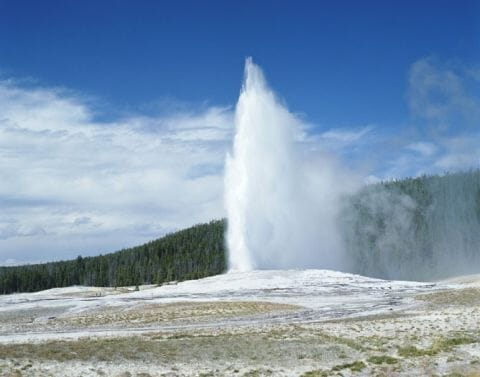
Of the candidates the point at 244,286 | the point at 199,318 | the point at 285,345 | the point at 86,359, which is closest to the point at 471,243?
the point at 244,286

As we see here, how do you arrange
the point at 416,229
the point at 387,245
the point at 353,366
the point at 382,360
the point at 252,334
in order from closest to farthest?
1. the point at 353,366
2. the point at 382,360
3. the point at 252,334
4. the point at 387,245
5. the point at 416,229

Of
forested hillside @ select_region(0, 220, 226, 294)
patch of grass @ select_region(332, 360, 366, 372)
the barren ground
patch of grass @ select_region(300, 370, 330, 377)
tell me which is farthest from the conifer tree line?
patch of grass @ select_region(300, 370, 330, 377)

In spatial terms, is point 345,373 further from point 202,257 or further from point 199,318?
point 202,257

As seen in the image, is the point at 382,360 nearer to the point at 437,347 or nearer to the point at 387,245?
the point at 437,347

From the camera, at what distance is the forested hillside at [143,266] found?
15338cm

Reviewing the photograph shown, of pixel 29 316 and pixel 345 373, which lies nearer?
pixel 345 373

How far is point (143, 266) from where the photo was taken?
162 metres

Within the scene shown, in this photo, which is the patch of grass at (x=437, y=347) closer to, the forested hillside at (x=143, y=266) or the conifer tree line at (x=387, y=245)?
the conifer tree line at (x=387, y=245)

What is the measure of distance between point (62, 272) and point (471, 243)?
110 meters

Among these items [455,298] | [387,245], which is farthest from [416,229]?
[455,298]

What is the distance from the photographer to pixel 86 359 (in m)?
28.0

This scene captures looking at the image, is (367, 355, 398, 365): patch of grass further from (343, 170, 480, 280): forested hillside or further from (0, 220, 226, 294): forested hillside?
(0, 220, 226, 294): forested hillside

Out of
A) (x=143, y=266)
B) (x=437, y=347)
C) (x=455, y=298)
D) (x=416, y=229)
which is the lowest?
(x=437, y=347)

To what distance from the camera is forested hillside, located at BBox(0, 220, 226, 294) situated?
6038 inches
